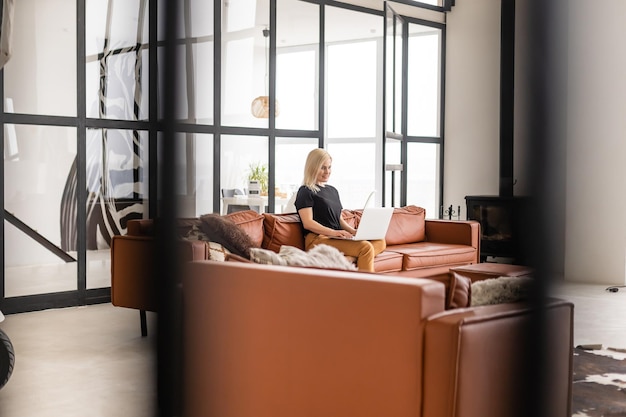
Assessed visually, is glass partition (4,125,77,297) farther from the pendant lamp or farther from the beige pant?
the beige pant

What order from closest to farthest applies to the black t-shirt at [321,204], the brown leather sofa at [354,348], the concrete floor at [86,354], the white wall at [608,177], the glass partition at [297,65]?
the brown leather sofa at [354,348] < the concrete floor at [86,354] < the black t-shirt at [321,204] < the white wall at [608,177] < the glass partition at [297,65]

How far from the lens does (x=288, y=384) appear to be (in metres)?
2.53

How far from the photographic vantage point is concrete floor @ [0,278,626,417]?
3.19m

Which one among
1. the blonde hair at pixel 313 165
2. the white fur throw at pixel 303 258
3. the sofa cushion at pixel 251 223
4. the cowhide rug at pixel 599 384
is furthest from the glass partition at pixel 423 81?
the white fur throw at pixel 303 258

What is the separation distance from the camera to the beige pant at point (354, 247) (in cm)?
545

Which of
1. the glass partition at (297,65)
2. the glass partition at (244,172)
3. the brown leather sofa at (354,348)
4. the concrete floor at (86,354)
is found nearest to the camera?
the brown leather sofa at (354,348)

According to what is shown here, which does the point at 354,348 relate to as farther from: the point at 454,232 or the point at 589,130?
the point at 454,232

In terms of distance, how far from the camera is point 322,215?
18.5 feet

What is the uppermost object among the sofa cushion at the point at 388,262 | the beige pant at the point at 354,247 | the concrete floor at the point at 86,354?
the beige pant at the point at 354,247

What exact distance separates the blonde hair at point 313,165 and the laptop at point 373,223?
43 cm

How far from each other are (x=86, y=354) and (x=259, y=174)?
307cm

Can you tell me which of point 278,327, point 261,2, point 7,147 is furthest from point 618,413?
point 261,2

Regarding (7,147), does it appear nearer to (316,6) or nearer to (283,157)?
(283,157)

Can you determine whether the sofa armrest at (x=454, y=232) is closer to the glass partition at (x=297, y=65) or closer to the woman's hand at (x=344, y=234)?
the woman's hand at (x=344, y=234)
